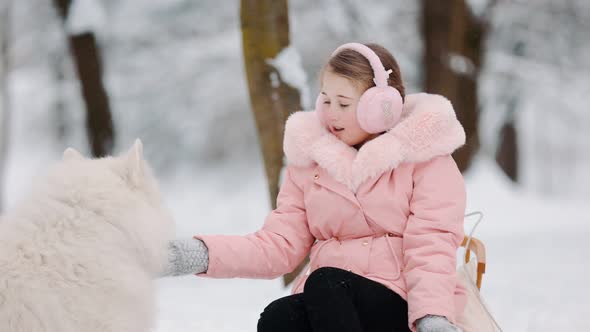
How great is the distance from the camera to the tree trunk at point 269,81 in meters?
5.54

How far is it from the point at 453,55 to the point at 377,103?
9188mm

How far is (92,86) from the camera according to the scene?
11.2m

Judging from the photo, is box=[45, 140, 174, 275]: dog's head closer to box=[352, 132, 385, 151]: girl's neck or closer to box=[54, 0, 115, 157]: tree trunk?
box=[352, 132, 385, 151]: girl's neck

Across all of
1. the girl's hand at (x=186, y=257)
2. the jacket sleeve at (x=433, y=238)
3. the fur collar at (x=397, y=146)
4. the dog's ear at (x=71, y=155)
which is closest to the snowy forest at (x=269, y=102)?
the girl's hand at (x=186, y=257)

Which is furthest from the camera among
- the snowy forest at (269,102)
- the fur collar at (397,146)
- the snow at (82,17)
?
the snow at (82,17)

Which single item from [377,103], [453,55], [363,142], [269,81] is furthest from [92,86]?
[377,103]

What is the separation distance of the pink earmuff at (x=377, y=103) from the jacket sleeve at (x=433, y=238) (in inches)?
9.9

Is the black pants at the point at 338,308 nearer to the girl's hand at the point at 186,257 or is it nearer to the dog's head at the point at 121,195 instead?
the girl's hand at the point at 186,257

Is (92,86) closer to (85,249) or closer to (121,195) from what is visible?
(121,195)

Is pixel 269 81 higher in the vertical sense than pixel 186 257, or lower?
higher

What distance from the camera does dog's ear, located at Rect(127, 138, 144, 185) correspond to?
8.39 feet

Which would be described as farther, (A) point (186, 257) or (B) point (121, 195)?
(A) point (186, 257)

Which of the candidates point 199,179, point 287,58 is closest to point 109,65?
point 199,179

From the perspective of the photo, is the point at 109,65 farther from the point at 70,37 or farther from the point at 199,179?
the point at 70,37
